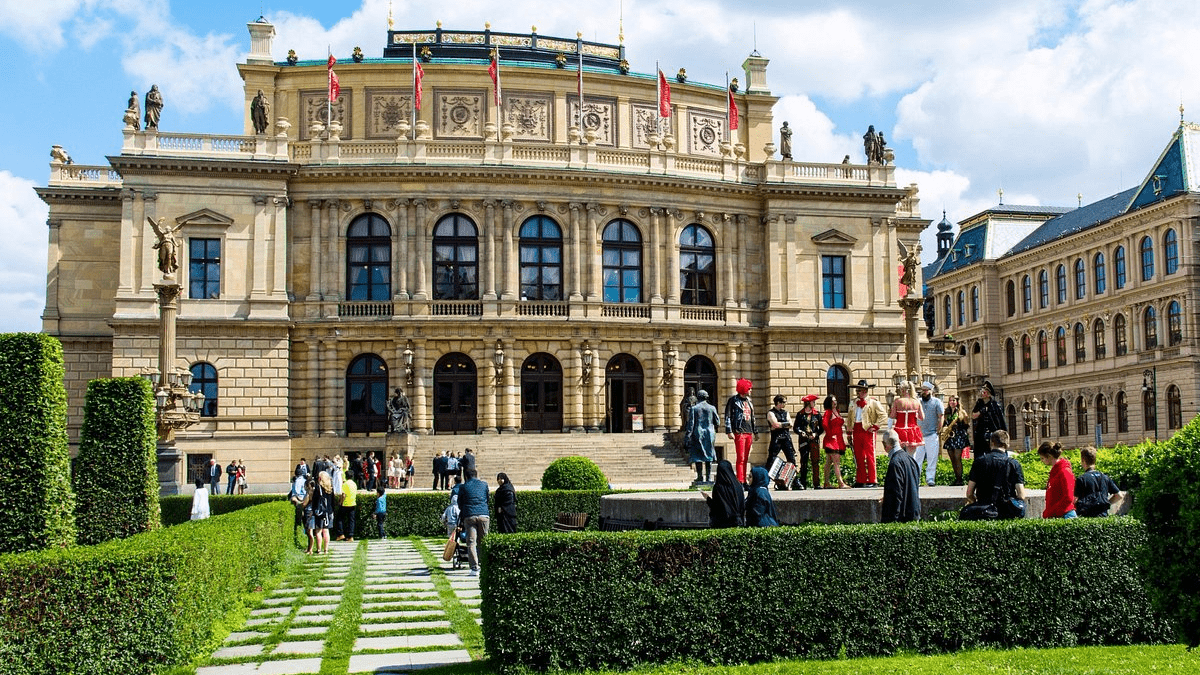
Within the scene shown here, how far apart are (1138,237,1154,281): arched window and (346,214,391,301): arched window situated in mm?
50686

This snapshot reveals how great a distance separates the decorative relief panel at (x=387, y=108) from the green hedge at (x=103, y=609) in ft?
140

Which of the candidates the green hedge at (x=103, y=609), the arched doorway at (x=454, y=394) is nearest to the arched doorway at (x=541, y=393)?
the arched doorway at (x=454, y=394)

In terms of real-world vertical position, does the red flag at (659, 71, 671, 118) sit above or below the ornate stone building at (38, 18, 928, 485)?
above

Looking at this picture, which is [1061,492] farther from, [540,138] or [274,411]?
[540,138]

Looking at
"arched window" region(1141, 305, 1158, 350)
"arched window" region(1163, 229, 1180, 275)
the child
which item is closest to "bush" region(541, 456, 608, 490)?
the child

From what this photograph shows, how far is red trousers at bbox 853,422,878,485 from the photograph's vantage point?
74.6 ft

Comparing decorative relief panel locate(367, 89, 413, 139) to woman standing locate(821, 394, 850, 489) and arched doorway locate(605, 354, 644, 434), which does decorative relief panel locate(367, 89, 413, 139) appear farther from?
woman standing locate(821, 394, 850, 489)

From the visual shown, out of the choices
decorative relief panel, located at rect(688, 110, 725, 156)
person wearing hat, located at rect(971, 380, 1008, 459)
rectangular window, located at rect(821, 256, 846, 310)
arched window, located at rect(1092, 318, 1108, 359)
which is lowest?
person wearing hat, located at rect(971, 380, 1008, 459)

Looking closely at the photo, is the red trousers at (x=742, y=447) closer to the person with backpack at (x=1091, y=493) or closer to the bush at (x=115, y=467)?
the person with backpack at (x=1091, y=493)

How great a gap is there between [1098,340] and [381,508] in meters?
63.0

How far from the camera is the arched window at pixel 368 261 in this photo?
49.9 m

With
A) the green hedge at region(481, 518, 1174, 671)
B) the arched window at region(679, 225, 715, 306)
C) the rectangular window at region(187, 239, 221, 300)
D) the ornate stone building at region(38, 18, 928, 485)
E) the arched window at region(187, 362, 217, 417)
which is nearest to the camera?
the green hedge at region(481, 518, 1174, 671)

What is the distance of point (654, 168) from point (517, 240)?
739 centimetres

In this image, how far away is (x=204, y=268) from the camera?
48656 millimetres
